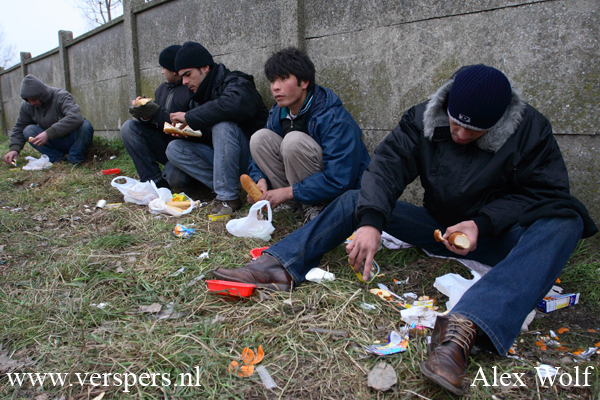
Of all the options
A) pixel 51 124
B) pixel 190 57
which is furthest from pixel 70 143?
pixel 190 57

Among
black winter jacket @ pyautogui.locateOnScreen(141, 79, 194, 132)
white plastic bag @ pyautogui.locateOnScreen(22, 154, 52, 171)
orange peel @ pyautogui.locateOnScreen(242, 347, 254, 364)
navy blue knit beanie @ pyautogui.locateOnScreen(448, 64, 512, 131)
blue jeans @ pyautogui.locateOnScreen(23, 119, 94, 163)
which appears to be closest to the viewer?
orange peel @ pyautogui.locateOnScreen(242, 347, 254, 364)

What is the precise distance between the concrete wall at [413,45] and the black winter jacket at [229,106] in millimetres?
556

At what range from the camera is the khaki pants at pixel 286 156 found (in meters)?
2.69

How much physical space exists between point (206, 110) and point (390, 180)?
6.25 ft

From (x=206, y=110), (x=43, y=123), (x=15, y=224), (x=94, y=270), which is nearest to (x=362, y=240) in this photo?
(x=94, y=270)

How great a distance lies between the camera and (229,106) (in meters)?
3.22

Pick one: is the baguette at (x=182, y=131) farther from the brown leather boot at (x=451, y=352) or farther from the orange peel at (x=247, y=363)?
the brown leather boot at (x=451, y=352)

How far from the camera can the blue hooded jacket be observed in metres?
2.54

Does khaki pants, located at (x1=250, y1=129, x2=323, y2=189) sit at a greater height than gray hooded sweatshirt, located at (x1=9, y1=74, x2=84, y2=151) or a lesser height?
lesser

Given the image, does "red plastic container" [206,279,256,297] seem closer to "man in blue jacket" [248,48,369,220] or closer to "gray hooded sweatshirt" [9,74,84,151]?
"man in blue jacket" [248,48,369,220]

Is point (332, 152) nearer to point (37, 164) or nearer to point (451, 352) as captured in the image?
point (451, 352)

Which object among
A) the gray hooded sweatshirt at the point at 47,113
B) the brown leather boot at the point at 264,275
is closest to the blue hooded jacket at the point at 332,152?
the brown leather boot at the point at 264,275

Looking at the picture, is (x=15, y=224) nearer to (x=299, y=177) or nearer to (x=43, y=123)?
(x=299, y=177)

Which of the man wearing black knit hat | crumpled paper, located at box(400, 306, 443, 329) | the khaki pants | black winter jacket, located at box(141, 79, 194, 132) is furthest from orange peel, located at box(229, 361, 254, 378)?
black winter jacket, located at box(141, 79, 194, 132)
